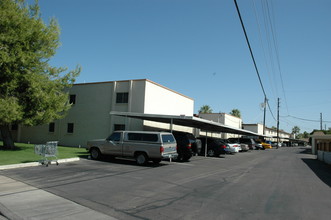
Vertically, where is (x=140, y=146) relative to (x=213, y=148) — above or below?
above

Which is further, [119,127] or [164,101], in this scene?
[164,101]

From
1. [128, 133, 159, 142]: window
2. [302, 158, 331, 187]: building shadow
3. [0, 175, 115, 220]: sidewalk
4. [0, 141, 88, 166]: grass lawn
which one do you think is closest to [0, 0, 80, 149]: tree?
[0, 141, 88, 166]: grass lawn

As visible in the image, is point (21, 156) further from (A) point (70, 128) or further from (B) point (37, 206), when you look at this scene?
(A) point (70, 128)

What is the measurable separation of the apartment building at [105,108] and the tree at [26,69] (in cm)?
578

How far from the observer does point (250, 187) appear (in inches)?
383

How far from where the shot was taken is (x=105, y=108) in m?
25.1

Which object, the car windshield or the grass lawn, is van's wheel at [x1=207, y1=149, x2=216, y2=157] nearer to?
the car windshield

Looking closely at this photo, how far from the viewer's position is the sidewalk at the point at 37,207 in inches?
230

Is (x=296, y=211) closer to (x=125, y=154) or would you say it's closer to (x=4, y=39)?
(x=125, y=154)

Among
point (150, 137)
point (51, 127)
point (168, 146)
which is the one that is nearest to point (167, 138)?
point (168, 146)

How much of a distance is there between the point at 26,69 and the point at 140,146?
9.42 meters

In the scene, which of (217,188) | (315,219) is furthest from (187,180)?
(315,219)

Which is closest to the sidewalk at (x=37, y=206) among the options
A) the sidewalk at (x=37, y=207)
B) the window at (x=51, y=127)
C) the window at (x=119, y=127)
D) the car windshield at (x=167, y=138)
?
the sidewalk at (x=37, y=207)

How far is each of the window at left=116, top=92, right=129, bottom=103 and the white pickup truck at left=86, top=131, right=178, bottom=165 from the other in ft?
28.2
